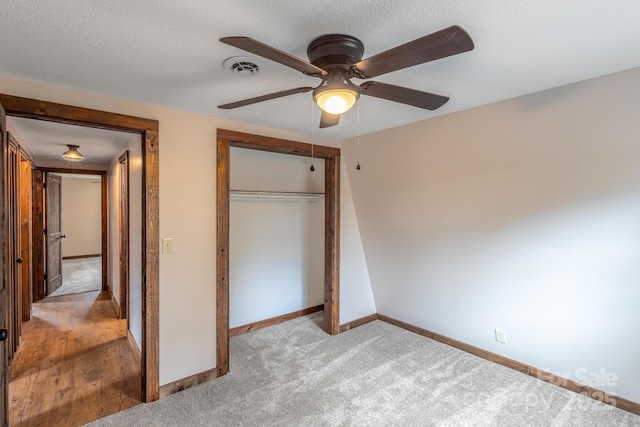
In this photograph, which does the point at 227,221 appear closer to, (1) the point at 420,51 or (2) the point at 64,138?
(1) the point at 420,51

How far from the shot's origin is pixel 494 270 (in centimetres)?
279

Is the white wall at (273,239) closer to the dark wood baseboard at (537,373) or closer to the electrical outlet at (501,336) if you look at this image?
the dark wood baseboard at (537,373)

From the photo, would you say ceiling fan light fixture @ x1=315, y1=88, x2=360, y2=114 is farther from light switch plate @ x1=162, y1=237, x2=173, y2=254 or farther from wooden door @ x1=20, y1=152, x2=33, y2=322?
wooden door @ x1=20, y1=152, x2=33, y2=322

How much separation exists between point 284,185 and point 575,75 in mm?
2987

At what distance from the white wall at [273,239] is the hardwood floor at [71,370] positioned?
1.19m

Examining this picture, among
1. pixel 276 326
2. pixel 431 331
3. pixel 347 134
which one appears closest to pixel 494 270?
pixel 431 331

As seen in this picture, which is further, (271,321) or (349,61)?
(271,321)

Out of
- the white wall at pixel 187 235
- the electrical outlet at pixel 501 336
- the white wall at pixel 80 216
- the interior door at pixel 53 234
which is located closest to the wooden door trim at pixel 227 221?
the white wall at pixel 187 235

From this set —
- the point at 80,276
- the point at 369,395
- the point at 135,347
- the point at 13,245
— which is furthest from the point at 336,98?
the point at 80,276

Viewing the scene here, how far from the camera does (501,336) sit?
2.83 metres

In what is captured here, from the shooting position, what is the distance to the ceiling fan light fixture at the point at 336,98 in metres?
1.40

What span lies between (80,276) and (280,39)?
23.9ft

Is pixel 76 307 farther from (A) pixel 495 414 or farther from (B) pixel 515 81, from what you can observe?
(B) pixel 515 81

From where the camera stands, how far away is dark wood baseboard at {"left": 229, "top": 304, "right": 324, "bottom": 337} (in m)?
3.64
